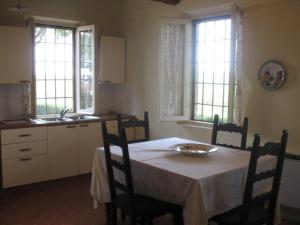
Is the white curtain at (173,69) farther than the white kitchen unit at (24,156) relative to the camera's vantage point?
Yes

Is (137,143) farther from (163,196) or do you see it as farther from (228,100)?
(228,100)

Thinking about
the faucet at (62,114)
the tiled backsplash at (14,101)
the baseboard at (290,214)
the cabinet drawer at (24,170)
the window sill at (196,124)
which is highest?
the tiled backsplash at (14,101)

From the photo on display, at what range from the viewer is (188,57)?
464 centimetres

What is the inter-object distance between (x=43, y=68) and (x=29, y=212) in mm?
2147

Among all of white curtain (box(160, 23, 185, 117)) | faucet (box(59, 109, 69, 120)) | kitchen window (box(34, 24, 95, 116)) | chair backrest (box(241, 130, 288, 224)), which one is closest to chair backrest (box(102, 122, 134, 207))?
chair backrest (box(241, 130, 288, 224))

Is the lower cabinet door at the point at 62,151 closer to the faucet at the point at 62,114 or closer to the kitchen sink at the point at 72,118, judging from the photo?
the kitchen sink at the point at 72,118

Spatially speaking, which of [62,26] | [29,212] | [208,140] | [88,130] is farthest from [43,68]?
[208,140]

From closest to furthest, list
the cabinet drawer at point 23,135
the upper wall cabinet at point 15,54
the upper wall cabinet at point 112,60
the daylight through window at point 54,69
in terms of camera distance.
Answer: the cabinet drawer at point 23,135 < the upper wall cabinet at point 15,54 < the daylight through window at point 54,69 < the upper wall cabinet at point 112,60

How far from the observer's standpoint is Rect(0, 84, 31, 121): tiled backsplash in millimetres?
4582

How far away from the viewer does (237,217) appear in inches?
97.5

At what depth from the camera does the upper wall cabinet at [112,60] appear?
5215 millimetres

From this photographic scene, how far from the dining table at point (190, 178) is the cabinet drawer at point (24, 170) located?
60.4 inches

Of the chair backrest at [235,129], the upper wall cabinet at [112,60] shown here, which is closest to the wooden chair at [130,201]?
the chair backrest at [235,129]

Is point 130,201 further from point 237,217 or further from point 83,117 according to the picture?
point 83,117
